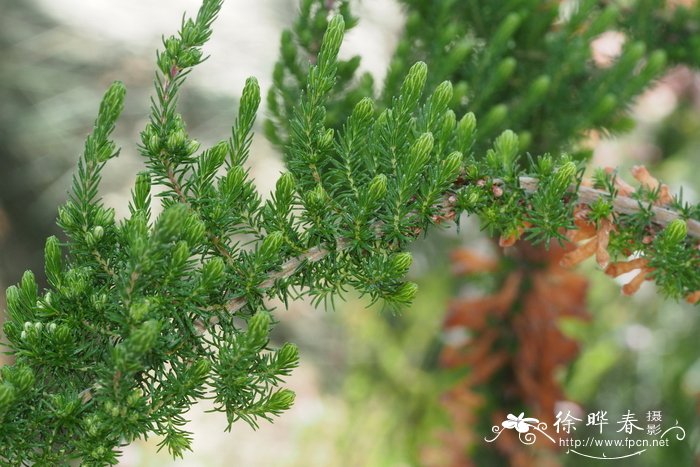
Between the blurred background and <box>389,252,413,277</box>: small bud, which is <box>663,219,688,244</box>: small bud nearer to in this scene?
<box>389,252,413,277</box>: small bud

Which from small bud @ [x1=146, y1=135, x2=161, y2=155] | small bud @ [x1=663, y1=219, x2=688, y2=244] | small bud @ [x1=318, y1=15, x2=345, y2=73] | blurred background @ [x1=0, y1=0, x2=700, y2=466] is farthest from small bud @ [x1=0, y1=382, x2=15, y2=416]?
blurred background @ [x1=0, y1=0, x2=700, y2=466]

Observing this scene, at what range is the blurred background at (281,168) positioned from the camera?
1.47 metres

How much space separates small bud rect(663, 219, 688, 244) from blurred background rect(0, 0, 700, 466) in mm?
868

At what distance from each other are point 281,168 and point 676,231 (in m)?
1.21

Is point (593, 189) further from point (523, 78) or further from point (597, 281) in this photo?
point (597, 281)

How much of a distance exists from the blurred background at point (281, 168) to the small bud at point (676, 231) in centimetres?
87

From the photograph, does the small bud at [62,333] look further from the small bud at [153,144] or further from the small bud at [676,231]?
the small bud at [676,231]

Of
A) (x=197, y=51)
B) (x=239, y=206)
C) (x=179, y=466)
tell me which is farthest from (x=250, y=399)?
(x=179, y=466)

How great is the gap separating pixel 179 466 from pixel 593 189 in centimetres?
160

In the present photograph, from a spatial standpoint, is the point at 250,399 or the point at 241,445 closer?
the point at 250,399

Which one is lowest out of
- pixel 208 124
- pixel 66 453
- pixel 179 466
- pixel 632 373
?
pixel 66 453

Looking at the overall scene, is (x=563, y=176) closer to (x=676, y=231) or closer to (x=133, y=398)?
(x=676, y=231)

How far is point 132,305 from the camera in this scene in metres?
0.46

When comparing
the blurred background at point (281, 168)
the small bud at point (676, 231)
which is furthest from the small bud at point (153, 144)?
the blurred background at point (281, 168)
